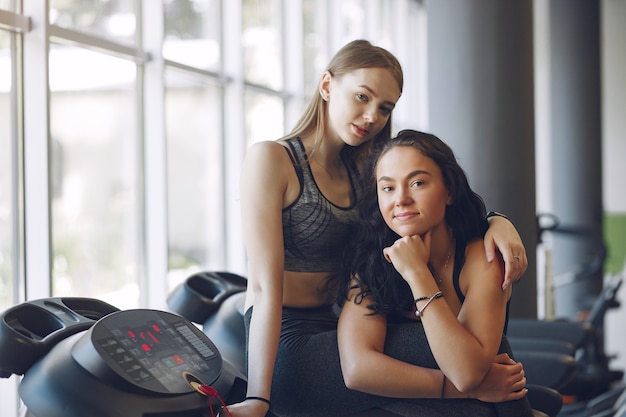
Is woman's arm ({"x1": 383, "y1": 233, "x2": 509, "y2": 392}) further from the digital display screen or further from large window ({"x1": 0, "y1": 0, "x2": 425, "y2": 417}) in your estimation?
large window ({"x1": 0, "y1": 0, "x2": 425, "y2": 417})

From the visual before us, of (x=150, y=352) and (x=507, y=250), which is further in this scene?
(x=507, y=250)

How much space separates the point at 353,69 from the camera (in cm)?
191

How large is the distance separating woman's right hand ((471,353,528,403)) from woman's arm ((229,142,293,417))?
0.47m

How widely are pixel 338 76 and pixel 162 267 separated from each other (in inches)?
72.7

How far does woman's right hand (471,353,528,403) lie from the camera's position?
1612mm

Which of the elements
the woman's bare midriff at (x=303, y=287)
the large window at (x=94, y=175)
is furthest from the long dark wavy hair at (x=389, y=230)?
the large window at (x=94, y=175)

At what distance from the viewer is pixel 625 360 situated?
8.48 metres

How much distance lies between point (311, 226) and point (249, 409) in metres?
0.46

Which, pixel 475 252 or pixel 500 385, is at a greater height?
pixel 475 252

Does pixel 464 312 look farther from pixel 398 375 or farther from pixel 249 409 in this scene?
pixel 249 409

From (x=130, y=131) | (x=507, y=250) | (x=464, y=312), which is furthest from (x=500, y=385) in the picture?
(x=130, y=131)

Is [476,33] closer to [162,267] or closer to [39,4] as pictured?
[162,267]

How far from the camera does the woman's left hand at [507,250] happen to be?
1.68 meters

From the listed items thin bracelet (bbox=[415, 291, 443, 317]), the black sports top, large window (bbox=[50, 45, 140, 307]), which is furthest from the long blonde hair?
large window (bbox=[50, 45, 140, 307])
